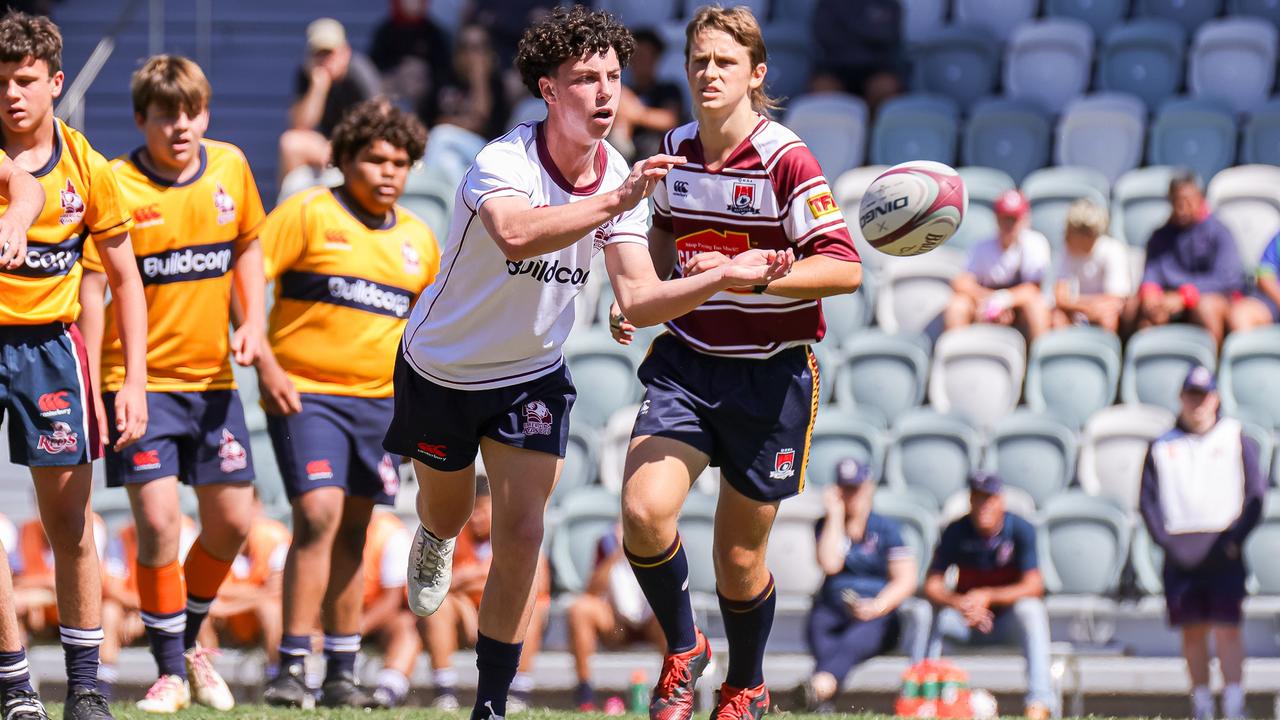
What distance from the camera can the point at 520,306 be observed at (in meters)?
5.43

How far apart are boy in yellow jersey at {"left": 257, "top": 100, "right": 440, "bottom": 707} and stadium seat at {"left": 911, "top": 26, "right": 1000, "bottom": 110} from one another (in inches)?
307

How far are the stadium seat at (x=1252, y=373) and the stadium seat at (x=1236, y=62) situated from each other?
292 centimetres

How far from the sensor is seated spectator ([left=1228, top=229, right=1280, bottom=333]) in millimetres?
11383

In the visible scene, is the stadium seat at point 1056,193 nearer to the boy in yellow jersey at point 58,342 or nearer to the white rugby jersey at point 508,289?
the white rugby jersey at point 508,289

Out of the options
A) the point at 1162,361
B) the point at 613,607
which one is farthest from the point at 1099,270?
the point at 613,607

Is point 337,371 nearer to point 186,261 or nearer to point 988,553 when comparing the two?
point 186,261

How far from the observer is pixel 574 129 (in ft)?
17.1

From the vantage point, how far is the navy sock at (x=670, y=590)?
18.6ft

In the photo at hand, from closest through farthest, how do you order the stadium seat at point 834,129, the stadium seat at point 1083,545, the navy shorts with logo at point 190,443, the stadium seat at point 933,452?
the navy shorts with logo at point 190,443, the stadium seat at point 1083,545, the stadium seat at point 933,452, the stadium seat at point 834,129

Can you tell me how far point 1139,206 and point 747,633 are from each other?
7.72 metres

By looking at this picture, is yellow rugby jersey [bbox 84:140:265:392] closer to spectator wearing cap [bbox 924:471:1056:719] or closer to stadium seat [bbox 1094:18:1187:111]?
spectator wearing cap [bbox 924:471:1056:719]

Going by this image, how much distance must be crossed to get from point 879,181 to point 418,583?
7.31 ft

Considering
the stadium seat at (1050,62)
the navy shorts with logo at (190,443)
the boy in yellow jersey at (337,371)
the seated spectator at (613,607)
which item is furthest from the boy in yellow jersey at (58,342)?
the stadium seat at (1050,62)

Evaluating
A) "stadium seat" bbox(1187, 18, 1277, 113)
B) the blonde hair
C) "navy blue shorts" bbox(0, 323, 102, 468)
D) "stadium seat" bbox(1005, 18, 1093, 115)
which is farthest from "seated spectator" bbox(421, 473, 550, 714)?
"stadium seat" bbox(1187, 18, 1277, 113)
